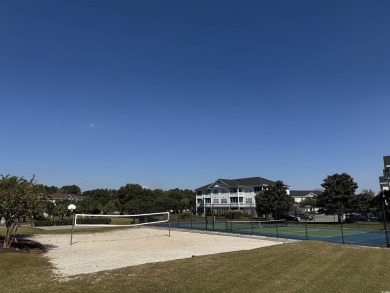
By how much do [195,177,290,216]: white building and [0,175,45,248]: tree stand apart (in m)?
67.2

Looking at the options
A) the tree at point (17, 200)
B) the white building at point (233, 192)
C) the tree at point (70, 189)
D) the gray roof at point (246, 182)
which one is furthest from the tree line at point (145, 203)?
the tree at point (70, 189)

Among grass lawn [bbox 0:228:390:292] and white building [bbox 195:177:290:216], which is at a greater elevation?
white building [bbox 195:177:290:216]

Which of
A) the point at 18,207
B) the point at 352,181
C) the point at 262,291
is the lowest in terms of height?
the point at 262,291

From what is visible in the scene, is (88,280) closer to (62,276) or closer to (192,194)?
(62,276)

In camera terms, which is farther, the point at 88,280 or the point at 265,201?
Answer: the point at 265,201

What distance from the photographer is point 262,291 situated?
29.0 feet

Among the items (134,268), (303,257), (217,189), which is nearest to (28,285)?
(134,268)

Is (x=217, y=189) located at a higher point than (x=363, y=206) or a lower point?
higher

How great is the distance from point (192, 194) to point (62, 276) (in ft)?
390

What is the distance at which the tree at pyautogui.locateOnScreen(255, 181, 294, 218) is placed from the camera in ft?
179

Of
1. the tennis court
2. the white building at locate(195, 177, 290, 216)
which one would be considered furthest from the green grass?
the white building at locate(195, 177, 290, 216)

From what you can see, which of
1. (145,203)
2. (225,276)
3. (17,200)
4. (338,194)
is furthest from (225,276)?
(145,203)

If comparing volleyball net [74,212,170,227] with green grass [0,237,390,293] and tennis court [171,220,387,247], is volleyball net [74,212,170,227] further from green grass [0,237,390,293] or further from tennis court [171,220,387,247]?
green grass [0,237,390,293]

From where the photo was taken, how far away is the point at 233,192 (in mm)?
88250
